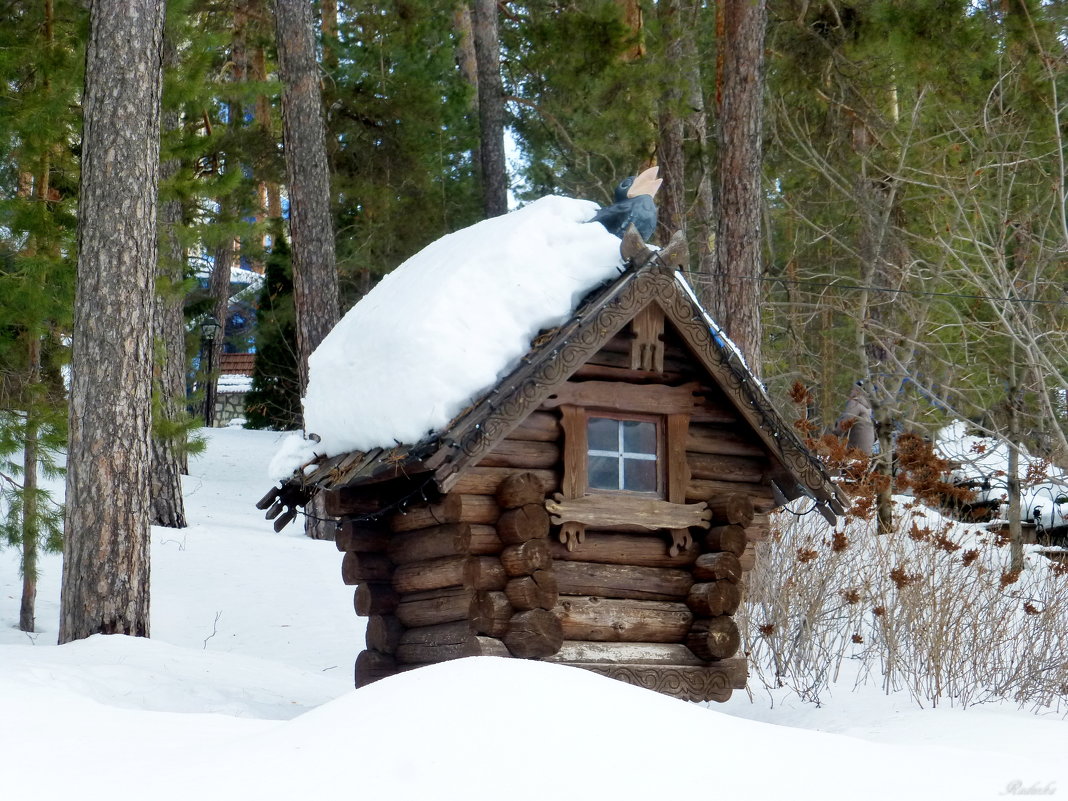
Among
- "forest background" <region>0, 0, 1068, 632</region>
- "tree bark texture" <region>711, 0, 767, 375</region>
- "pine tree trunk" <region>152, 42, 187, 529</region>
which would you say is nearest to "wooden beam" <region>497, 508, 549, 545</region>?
"forest background" <region>0, 0, 1068, 632</region>

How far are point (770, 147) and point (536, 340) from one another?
12.6m

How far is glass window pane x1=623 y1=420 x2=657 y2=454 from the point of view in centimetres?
923

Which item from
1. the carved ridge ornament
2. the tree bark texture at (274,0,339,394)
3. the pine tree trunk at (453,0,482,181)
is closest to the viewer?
the carved ridge ornament

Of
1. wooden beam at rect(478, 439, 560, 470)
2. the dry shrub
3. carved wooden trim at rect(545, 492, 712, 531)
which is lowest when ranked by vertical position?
the dry shrub

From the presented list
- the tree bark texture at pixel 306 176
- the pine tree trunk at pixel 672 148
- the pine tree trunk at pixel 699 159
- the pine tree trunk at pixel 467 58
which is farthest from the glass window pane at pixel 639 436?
the pine tree trunk at pixel 467 58

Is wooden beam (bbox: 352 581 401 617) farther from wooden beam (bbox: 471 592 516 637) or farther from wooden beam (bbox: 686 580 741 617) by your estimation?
wooden beam (bbox: 686 580 741 617)

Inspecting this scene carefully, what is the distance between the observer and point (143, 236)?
38.6 feet

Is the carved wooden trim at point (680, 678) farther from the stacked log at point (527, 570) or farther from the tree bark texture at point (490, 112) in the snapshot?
the tree bark texture at point (490, 112)

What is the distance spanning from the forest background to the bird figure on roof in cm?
122

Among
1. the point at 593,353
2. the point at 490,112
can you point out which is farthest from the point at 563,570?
the point at 490,112

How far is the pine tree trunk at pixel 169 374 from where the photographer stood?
14.7 metres

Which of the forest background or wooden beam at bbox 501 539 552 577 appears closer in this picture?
wooden beam at bbox 501 539 552 577

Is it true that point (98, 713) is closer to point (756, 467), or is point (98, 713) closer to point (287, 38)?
point (756, 467)

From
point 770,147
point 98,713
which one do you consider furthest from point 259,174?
point 98,713
